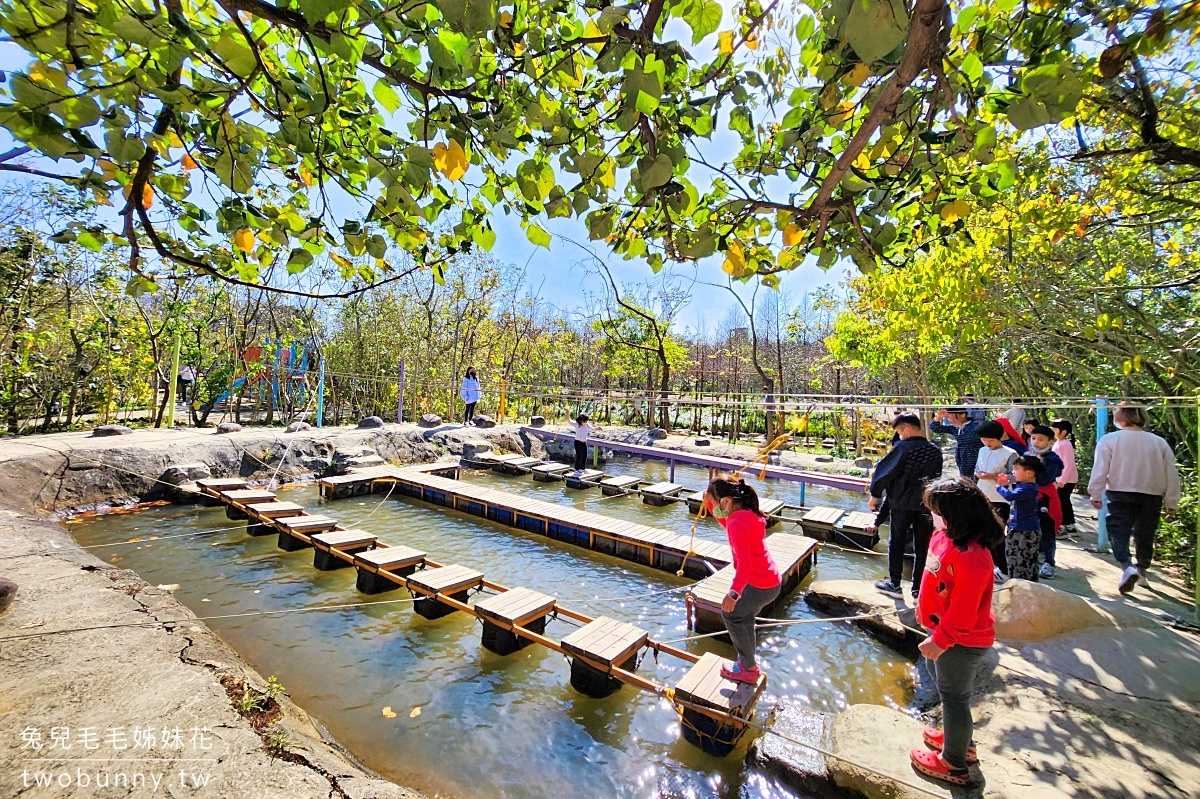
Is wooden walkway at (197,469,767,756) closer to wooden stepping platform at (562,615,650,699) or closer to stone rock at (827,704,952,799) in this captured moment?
wooden stepping platform at (562,615,650,699)

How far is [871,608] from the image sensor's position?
14.1 feet

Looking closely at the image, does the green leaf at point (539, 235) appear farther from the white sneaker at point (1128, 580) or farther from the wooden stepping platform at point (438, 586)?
the white sneaker at point (1128, 580)

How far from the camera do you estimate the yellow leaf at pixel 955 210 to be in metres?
2.01

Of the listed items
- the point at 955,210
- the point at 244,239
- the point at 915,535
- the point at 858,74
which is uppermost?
the point at 858,74

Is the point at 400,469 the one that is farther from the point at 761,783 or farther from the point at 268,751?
the point at 761,783

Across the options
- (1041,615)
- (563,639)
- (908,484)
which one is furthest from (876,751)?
(908,484)

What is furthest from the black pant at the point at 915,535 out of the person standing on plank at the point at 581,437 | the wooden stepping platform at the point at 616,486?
the person standing on plank at the point at 581,437

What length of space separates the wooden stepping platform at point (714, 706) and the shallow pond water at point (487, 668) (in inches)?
3.1

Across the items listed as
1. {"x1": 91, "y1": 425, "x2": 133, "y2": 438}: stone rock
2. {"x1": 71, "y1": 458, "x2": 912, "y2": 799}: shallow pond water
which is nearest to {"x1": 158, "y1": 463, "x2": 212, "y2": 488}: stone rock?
{"x1": 71, "y1": 458, "x2": 912, "y2": 799}: shallow pond water

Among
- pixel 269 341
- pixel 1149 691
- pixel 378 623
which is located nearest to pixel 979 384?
pixel 1149 691

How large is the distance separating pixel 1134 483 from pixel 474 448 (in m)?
10.8

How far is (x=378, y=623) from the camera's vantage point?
428 cm

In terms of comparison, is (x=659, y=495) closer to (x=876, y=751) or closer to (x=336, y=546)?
(x=336, y=546)

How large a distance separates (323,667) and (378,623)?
2.31 feet
